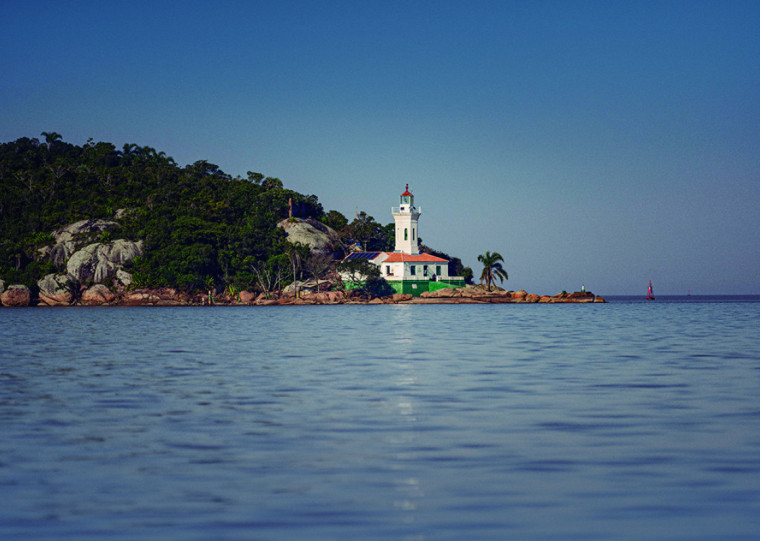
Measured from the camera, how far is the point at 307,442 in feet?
34.8

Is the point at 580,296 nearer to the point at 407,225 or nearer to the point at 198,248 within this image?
the point at 407,225

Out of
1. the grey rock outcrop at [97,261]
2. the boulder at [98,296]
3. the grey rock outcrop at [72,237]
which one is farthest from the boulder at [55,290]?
the grey rock outcrop at [72,237]

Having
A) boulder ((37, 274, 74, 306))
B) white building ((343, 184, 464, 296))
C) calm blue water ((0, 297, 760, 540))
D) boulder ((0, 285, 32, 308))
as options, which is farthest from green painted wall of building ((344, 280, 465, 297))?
calm blue water ((0, 297, 760, 540))

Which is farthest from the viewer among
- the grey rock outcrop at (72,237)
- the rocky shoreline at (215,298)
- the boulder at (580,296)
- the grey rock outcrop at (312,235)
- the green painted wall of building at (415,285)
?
the boulder at (580,296)

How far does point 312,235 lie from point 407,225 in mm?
13968

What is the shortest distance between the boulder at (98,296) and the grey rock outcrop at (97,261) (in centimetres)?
242

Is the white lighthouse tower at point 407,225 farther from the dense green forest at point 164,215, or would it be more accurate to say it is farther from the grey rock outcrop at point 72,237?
the grey rock outcrop at point 72,237

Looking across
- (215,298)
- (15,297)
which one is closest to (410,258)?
(215,298)

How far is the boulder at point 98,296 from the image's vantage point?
99.5 meters

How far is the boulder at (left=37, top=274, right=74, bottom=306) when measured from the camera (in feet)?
326

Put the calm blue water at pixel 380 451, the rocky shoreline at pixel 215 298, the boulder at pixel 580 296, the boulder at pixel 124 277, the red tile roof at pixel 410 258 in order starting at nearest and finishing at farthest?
the calm blue water at pixel 380 451, the rocky shoreline at pixel 215 298, the boulder at pixel 124 277, the red tile roof at pixel 410 258, the boulder at pixel 580 296

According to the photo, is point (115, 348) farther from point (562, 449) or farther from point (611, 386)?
point (562, 449)

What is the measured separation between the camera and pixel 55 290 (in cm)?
9981

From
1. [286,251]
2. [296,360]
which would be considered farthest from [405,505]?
[286,251]
